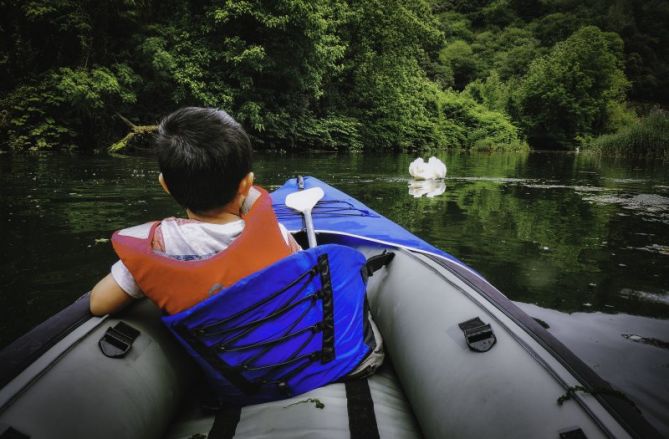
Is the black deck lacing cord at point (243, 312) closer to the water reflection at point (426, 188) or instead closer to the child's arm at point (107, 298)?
the child's arm at point (107, 298)

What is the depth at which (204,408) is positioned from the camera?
1149 mm

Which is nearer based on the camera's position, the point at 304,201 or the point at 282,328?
the point at 282,328

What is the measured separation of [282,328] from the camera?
1.06 m

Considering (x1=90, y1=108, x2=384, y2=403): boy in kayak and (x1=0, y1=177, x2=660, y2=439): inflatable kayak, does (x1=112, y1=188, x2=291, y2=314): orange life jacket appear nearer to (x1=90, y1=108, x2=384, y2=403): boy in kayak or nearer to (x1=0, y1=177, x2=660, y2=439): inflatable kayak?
(x1=90, y1=108, x2=384, y2=403): boy in kayak

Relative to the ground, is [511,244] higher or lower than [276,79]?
lower

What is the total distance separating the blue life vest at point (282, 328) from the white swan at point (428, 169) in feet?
20.9

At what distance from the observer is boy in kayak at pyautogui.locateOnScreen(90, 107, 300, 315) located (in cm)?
97

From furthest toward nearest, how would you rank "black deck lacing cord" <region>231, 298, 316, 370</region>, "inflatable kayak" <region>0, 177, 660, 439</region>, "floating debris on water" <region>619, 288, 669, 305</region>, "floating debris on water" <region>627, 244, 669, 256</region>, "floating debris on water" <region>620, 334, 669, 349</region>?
1. "floating debris on water" <region>627, 244, 669, 256</region>
2. "floating debris on water" <region>619, 288, 669, 305</region>
3. "floating debris on water" <region>620, 334, 669, 349</region>
4. "black deck lacing cord" <region>231, 298, 316, 370</region>
5. "inflatable kayak" <region>0, 177, 660, 439</region>

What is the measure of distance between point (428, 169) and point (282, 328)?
6.59 metres

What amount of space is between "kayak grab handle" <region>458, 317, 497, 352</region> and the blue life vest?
32cm

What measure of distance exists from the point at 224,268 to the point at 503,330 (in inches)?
32.2

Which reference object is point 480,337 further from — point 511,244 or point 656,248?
point 656,248

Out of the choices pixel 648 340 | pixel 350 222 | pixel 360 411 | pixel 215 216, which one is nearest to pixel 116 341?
pixel 215 216

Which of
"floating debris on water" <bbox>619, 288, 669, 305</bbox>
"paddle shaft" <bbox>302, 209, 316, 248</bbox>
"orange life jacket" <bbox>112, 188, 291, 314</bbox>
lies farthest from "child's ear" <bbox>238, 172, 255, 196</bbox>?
"floating debris on water" <bbox>619, 288, 669, 305</bbox>
